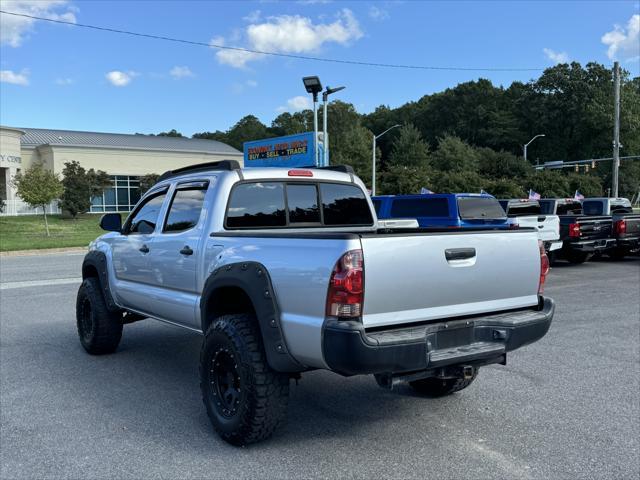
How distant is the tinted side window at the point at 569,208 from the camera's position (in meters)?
18.5

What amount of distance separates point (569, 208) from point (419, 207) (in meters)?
7.54

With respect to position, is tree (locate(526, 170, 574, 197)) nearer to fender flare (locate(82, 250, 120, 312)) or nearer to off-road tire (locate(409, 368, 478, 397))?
fender flare (locate(82, 250, 120, 312))

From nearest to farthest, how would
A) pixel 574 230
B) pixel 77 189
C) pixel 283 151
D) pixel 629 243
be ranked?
pixel 574 230 → pixel 629 243 → pixel 283 151 → pixel 77 189

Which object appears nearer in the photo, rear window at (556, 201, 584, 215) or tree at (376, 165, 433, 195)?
rear window at (556, 201, 584, 215)

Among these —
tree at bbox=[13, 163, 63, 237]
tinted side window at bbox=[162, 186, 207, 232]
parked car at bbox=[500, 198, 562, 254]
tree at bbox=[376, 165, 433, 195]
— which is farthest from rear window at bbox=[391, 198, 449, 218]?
tree at bbox=[376, 165, 433, 195]

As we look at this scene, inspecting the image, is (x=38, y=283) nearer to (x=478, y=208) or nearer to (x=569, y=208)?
(x=478, y=208)

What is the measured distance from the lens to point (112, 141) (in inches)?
1986

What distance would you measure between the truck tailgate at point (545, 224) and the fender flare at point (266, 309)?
11.4m

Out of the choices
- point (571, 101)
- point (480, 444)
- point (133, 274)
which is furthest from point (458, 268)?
point (571, 101)

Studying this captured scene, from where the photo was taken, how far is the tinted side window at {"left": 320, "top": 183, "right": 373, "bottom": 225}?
545 cm

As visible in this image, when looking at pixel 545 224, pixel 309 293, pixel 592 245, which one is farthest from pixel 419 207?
pixel 309 293

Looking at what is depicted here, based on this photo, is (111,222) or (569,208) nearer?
(111,222)

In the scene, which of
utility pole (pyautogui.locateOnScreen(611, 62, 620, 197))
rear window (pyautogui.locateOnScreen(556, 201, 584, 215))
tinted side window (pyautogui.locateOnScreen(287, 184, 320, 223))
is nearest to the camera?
tinted side window (pyautogui.locateOnScreen(287, 184, 320, 223))

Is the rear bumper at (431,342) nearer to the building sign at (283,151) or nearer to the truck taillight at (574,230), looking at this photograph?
the truck taillight at (574,230)
